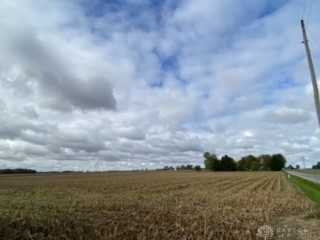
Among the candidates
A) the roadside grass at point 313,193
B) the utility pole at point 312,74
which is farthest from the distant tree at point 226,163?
the utility pole at point 312,74

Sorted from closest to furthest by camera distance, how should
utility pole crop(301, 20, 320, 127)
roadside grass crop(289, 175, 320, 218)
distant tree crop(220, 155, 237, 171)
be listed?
utility pole crop(301, 20, 320, 127), roadside grass crop(289, 175, 320, 218), distant tree crop(220, 155, 237, 171)

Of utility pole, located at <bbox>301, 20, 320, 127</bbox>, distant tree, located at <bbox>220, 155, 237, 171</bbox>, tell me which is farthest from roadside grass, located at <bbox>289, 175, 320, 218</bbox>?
distant tree, located at <bbox>220, 155, 237, 171</bbox>

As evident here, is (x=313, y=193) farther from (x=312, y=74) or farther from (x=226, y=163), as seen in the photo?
(x=226, y=163)

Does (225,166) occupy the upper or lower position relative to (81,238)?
upper

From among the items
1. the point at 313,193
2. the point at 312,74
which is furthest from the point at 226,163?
the point at 312,74

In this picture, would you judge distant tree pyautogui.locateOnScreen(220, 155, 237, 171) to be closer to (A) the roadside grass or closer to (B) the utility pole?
(A) the roadside grass

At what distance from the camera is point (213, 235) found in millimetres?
14586

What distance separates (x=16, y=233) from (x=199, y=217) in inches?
338

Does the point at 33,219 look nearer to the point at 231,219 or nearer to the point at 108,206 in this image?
the point at 108,206

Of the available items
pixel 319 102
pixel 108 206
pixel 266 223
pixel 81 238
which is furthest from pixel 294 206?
pixel 81 238

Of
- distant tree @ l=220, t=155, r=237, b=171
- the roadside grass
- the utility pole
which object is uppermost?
distant tree @ l=220, t=155, r=237, b=171

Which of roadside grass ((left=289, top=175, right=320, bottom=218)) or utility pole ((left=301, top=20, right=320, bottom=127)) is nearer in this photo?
utility pole ((left=301, top=20, right=320, bottom=127))

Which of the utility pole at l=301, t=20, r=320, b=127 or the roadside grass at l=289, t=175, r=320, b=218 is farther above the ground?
the utility pole at l=301, t=20, r=320, b=127

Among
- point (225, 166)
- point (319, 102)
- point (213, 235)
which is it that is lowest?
point (213, 235)
